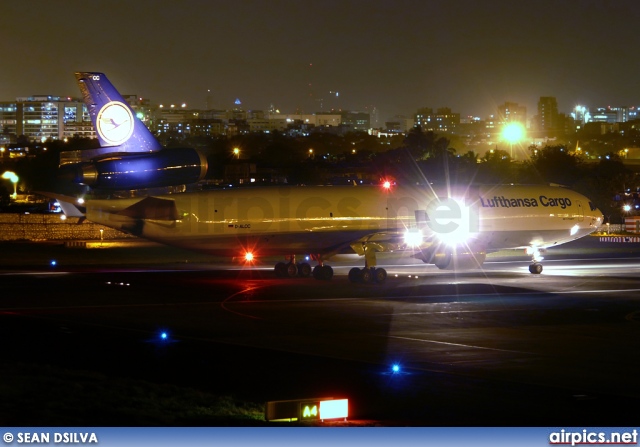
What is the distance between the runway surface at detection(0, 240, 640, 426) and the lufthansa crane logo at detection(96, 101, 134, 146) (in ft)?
19.1

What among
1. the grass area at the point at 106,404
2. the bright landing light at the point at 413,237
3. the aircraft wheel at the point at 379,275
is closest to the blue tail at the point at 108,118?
the aircraft wheel at the point at 379,275

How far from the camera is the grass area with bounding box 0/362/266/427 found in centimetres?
1327

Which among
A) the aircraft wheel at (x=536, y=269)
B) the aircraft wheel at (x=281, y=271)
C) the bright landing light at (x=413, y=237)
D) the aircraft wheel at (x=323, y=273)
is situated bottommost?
the aircraft wheel at (x=323, y=273)

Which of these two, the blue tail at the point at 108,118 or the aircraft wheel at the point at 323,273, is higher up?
the blue tail at the point at 108,118

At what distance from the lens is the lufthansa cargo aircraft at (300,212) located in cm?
3616

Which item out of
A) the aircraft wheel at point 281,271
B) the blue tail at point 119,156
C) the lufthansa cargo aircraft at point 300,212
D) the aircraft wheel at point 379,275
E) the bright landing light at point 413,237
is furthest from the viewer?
the aircraft wheel at point 281,271

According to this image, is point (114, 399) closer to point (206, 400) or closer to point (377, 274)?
point (206, 400)

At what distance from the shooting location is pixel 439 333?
80.2ft

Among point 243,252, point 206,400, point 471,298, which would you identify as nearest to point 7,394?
point 206,400

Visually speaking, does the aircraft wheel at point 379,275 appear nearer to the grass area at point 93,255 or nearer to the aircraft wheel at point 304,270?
the aircraft wheel at point 304,270

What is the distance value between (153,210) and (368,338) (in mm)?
16121

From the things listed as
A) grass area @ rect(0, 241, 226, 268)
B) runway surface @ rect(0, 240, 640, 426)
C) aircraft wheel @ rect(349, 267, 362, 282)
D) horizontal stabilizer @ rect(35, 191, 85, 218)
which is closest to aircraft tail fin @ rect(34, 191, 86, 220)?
horizontal stabilizer @ rect(35, 191, 85, 218)

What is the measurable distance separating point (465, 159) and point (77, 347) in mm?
121884

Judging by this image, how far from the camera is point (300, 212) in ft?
130
